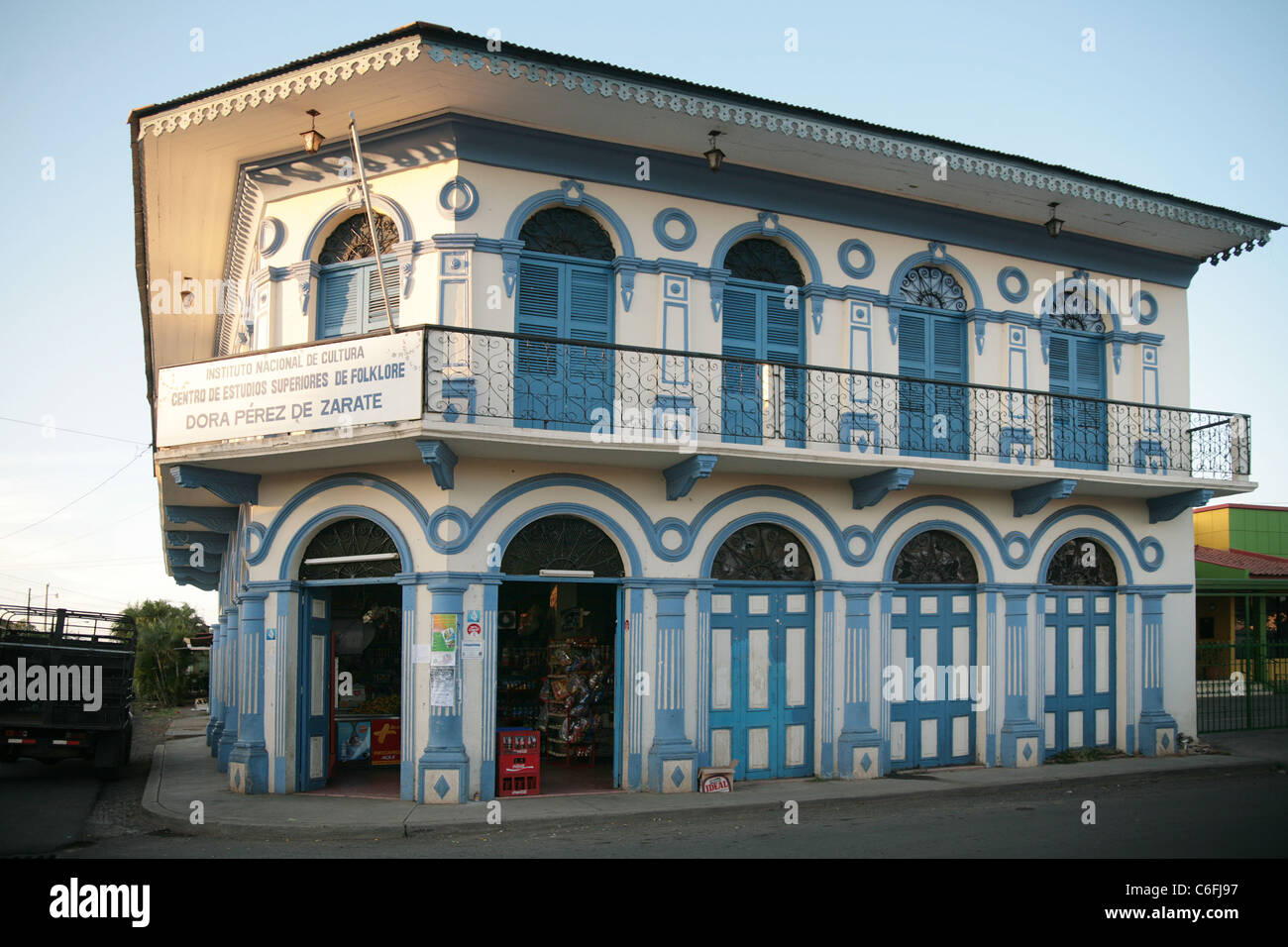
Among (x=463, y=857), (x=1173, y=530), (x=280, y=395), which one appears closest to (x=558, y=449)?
(x=280, y=395)

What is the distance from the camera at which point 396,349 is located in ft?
36.6

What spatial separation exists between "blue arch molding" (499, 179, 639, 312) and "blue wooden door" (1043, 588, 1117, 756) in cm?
773

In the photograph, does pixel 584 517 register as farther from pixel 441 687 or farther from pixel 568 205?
pixel 568 205

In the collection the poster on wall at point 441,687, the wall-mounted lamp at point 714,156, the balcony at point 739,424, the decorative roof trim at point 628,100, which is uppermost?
the decorative roof trim at point 628,100

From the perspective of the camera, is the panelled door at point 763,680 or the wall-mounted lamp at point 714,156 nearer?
the wall-mounted lamp at point 714,156

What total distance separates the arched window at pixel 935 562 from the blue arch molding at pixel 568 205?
5.15 meters

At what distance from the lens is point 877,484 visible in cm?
1353

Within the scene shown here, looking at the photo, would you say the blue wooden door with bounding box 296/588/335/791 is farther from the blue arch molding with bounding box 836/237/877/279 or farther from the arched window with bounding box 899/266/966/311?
the arched window with bounding box 899/266/966/311

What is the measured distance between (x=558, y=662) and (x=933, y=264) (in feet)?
25.4

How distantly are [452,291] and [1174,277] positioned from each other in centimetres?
1157

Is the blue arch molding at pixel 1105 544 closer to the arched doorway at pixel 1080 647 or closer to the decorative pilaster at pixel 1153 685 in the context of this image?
the arched doorway at pixel 1080 647

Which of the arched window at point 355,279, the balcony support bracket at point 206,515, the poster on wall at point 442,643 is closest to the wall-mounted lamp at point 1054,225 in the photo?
the arched window at point 355,279

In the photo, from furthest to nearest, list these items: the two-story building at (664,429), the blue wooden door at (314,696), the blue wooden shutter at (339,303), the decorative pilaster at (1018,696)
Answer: the decorative pilaster at (1018,696) → the blue wooden shutter at (339,303) → the blue wooden door at (314,696) → the two-story building at (664,429)

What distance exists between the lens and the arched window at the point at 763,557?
522 inches
